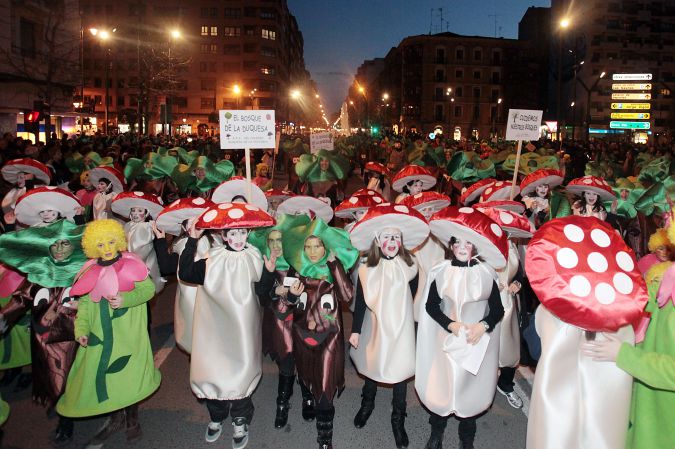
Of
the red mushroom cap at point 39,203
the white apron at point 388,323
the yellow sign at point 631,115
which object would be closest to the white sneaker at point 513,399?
the white apron at point 388,323

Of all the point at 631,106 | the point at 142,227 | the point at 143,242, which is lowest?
the point at 143,242

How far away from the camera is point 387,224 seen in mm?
4449

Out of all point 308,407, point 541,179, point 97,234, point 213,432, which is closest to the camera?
point 97,234

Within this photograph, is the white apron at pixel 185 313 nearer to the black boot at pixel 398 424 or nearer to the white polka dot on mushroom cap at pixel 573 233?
the black boot at pixel 398 424

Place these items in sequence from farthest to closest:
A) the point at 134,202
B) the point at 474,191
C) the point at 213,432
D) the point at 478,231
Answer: the point at 474,191 < the point at 134,202 < the point at 213,432 < the point at 478,231

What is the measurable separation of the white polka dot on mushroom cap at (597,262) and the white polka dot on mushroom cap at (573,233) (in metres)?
0.11

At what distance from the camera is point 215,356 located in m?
4.38

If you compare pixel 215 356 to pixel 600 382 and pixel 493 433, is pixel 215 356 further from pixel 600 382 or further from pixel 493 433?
pixel 600 382

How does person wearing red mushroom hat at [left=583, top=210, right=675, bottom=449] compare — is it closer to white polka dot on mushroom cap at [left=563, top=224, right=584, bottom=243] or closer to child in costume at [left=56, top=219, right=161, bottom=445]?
white polka dot on mushroom cap at [left=563, top=224, right=584, bottom=243]

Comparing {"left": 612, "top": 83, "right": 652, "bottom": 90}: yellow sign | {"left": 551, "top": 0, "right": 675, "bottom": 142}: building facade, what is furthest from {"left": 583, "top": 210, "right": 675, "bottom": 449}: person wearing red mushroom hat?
{"left": 551, "top": 0, "right": 675, "bottom": 142}: building facade

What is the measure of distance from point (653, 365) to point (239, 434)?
3.09m

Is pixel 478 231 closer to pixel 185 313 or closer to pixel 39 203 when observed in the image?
pixel 185 313

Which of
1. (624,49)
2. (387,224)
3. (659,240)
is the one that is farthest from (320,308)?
(624,49)

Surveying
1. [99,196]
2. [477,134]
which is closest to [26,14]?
[99,196]
